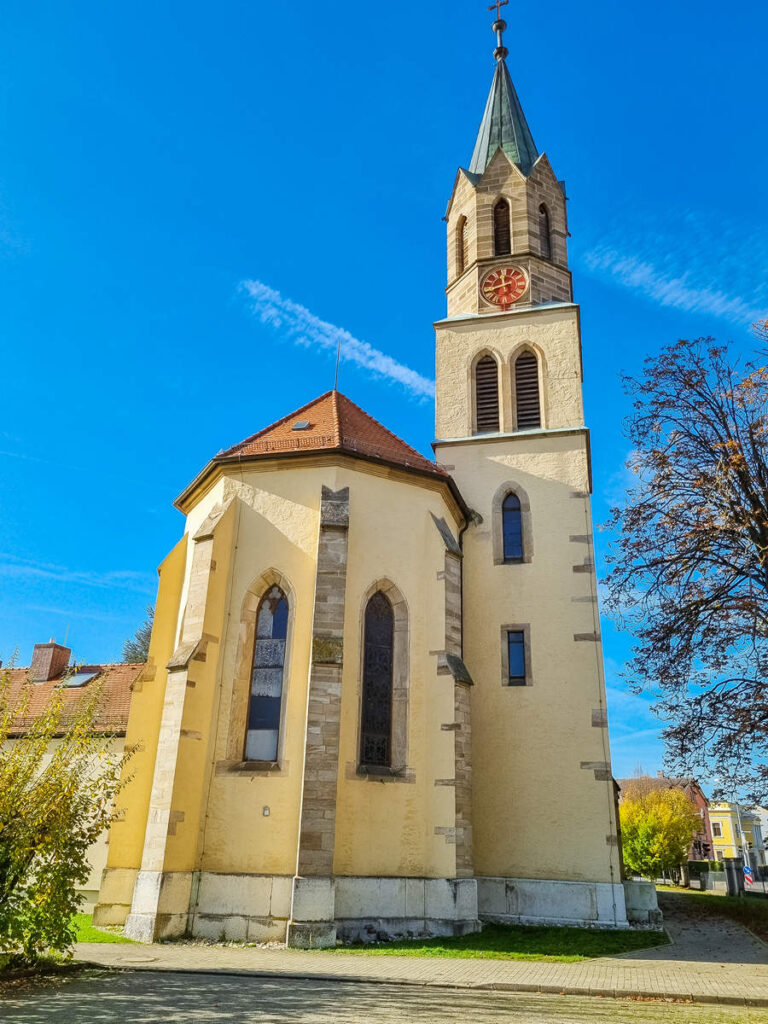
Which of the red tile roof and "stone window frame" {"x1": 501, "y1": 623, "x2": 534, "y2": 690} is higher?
the red tile roof

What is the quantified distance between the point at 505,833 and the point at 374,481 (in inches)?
332

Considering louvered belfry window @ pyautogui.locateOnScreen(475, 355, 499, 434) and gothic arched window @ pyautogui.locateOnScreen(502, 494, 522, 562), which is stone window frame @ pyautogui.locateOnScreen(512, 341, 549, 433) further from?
gothic arched window @ pyautogui.locateOnScreen(502, 494, 522, 562)

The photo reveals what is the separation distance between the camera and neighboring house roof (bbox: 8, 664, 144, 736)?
2067 cm

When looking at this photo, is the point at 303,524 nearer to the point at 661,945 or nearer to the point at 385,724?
the point at 385,724

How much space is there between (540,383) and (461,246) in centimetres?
604

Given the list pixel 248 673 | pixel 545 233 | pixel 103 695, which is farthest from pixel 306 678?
pixel 545 233

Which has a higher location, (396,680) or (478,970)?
(396,680)

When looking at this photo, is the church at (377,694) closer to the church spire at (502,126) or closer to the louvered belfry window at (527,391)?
the louvered belfry window at (527,391)

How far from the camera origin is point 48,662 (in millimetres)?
25344

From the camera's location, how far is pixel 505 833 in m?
17.7

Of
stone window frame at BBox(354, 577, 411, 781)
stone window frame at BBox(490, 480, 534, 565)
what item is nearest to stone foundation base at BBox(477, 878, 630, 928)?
stone window frame at BBox(354, 577, 411, 781)

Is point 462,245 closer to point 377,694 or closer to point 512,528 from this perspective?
point 512,528

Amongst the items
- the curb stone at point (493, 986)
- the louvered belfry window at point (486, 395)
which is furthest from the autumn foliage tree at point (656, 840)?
the curb stone at point (493, 986)

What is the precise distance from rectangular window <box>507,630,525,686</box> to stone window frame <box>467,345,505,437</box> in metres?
5.58
